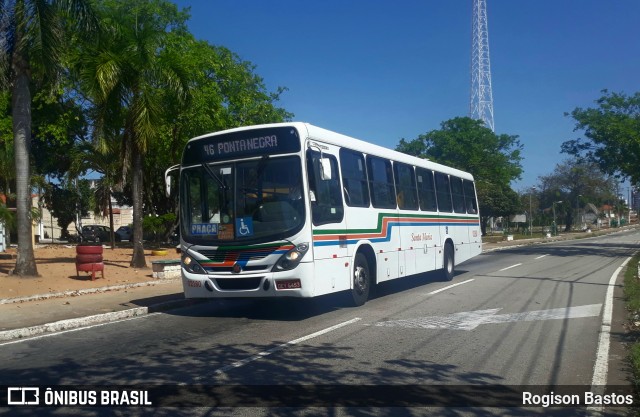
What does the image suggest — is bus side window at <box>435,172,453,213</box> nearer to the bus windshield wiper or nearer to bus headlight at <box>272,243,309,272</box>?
bus headlight at <box>272,243,309,272</box>

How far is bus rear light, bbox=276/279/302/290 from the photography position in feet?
33.2

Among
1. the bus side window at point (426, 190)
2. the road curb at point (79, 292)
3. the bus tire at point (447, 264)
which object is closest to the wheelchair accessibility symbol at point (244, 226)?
the road curb at point (79, 292)

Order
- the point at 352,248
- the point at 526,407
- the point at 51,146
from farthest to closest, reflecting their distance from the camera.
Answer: the point at 51,146
the point at 352,248
the point at 526,407

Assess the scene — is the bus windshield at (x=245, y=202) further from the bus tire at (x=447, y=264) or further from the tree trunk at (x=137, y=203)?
the tree trunk at (x=137, y=203)

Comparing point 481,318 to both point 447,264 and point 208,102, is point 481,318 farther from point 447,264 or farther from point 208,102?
point 208,102

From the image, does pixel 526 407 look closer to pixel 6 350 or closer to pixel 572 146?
pixel 6 350

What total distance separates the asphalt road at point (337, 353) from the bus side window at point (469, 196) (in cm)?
711

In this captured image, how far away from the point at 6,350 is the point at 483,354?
6.83 meters

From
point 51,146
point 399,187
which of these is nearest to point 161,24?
point 51,146

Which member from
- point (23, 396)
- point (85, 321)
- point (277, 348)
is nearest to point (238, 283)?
point (277, 348)

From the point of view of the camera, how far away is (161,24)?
3319 cm

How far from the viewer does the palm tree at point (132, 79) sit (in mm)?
19125

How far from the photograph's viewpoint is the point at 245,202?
10609 millimetres

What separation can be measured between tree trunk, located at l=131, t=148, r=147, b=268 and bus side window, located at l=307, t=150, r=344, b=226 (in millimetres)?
11595
